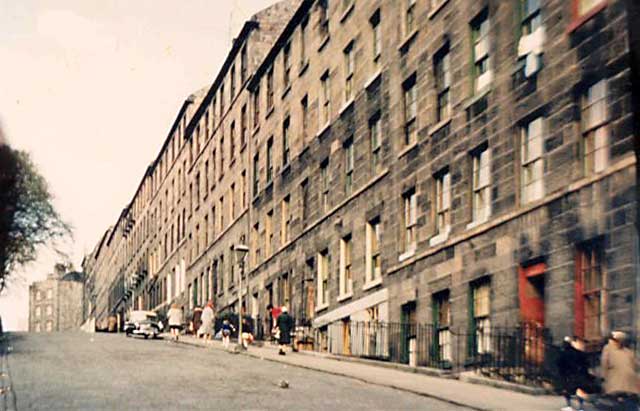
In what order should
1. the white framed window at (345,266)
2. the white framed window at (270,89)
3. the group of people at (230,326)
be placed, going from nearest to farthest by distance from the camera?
the group of people at (230,326) → the white framed window at (345,266) → the white framed window at (270,89)

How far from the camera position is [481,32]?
2303 cm

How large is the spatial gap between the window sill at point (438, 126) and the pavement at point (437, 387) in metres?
5.62

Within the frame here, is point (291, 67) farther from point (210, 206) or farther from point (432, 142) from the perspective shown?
point (432, 142)

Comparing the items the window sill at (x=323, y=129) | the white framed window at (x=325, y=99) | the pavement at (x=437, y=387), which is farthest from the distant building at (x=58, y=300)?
the white framed window at (x=325, y=99)

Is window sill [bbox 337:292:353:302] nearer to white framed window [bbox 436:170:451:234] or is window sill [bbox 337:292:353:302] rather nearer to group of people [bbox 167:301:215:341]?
white framed window [bbox 436:170:451:234]

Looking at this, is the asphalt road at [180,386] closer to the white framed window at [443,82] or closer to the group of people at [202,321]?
the white framed window at [443,82]

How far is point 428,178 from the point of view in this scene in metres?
26.1

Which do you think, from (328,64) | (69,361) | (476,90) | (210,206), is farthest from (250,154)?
(476,90)

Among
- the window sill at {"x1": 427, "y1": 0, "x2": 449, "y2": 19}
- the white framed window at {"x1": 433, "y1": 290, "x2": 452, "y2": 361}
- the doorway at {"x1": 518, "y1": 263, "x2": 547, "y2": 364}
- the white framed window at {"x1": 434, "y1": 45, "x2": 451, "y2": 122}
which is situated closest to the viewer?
the doorway at {"x1": 518, "y1": 263, "x2": 547, "y2": 364}

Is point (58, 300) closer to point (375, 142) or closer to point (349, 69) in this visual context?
point (375, 142)

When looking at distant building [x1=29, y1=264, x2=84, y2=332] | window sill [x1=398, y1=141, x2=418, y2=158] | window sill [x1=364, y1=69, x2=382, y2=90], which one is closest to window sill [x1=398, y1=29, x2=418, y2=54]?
window sill [x1=364, y1=69, x2=382, y2=90]

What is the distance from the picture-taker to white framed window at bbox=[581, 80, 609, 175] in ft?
53.9

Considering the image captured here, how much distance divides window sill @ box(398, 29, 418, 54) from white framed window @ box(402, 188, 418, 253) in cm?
374

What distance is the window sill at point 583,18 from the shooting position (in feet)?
52.2
